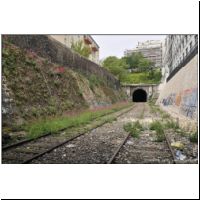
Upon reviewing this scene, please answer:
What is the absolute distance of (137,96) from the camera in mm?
66062

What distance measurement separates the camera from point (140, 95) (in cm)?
6612

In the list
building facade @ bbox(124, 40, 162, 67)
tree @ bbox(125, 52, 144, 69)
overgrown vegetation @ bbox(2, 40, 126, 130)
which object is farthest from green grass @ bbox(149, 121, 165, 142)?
tree @ bbox(125, 52, 144, 69)

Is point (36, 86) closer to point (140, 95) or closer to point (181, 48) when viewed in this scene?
point (181, 48)

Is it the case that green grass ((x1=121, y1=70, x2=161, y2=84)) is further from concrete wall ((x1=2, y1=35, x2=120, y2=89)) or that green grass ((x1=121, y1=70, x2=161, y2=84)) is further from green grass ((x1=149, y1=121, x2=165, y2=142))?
green grass ((x1=149, y1=121, x2=165, y2=142))

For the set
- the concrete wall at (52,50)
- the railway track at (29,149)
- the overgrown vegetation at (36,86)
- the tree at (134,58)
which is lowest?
the railway track at (29,149)

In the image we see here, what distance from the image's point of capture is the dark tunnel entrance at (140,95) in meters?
64.5

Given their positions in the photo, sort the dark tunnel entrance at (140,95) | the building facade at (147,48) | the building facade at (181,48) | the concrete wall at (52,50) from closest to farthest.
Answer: the building facade at (147,48), the concrete wall at (52,50), the building facade at (181,48), the dark tunnel entrance at (140,95)

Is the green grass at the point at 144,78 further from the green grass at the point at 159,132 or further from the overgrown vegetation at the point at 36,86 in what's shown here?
the green grass at the point at 159,132

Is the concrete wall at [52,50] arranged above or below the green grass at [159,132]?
above

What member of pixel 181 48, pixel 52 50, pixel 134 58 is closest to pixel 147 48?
pixel 134 58

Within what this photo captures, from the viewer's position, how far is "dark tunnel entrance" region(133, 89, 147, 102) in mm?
64500

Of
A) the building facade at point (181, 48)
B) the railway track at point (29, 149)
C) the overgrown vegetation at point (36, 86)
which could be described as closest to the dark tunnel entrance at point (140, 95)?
the building facade at point (181, 48)
